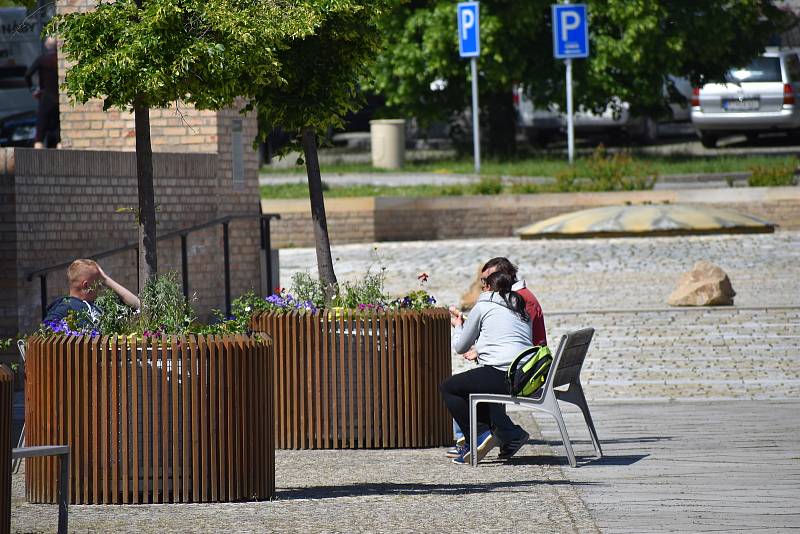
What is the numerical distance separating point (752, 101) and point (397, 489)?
2449cm

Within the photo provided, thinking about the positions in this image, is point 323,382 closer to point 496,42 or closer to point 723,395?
point 723,395

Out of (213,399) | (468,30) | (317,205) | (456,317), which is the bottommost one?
(213,399)

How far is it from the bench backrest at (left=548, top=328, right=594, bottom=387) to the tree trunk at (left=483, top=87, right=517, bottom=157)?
908 inches

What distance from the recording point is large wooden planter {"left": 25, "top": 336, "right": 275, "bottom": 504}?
752cm

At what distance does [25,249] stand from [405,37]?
19.3m

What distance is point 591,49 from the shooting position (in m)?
30.0

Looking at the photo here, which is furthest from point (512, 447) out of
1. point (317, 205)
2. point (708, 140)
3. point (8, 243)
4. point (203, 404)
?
point (708, 140)

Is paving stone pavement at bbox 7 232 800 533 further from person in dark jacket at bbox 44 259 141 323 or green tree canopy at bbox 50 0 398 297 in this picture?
green tree canopy at bbox 50 0 398 297

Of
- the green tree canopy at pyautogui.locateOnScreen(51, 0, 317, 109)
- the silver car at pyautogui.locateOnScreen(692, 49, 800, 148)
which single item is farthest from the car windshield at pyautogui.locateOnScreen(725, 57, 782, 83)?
the green tree canopy at pyautogui.locateOnScreen(51, 0, 317, 109)

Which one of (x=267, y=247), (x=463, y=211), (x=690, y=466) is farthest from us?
(x=463, y=211)

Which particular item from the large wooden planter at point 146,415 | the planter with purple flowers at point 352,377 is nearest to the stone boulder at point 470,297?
the planter with purple flowers at point 352,377

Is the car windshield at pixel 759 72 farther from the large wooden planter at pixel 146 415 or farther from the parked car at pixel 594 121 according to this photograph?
the large wooden planter at pixel 146 415

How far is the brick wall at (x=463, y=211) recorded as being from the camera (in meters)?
21.6

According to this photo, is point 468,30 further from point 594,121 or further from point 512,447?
point 512,447
